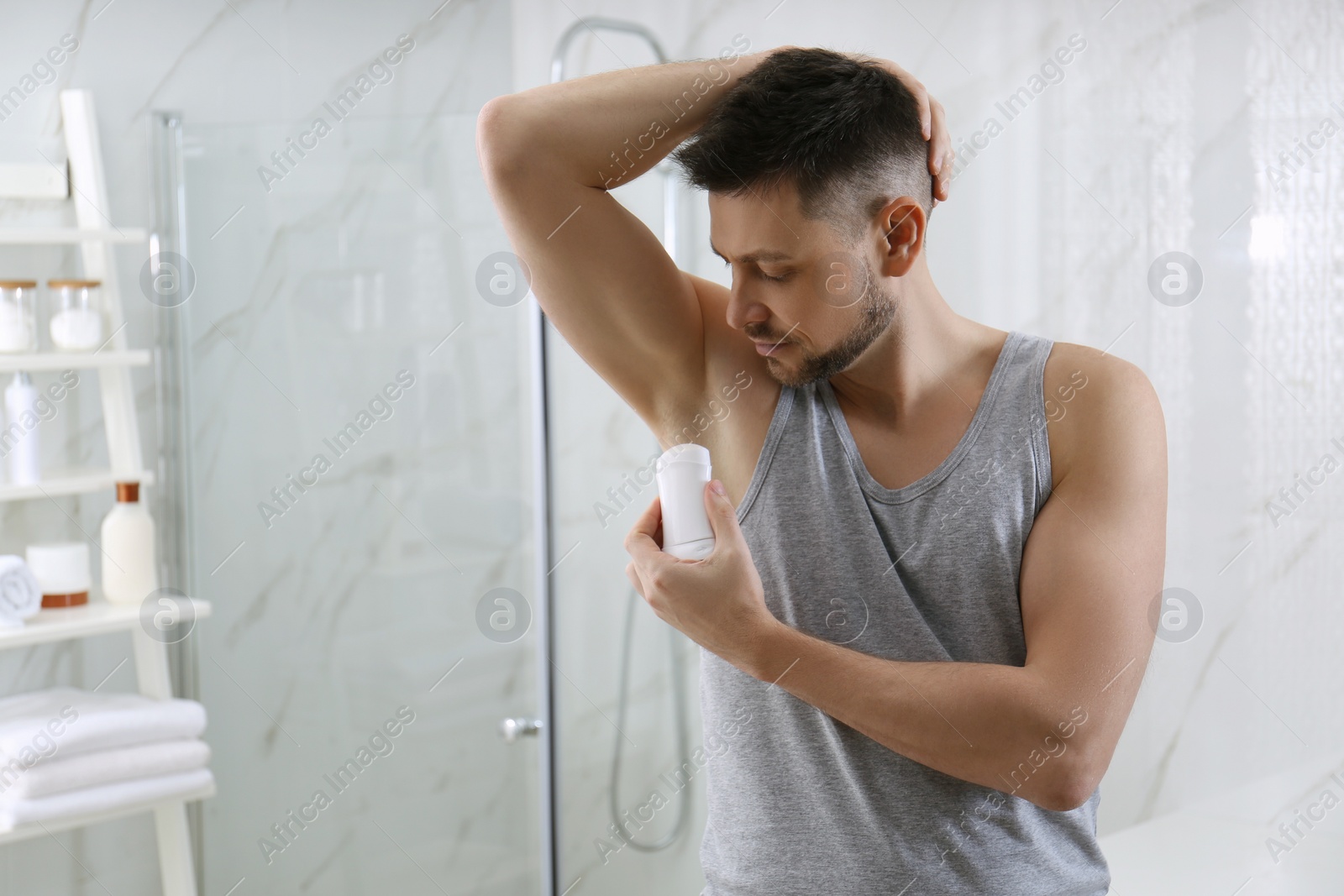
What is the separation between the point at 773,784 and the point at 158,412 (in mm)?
1270

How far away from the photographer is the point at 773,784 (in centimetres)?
82

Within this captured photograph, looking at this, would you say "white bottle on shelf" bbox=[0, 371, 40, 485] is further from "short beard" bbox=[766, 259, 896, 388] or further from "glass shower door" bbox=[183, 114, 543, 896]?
"short beard" bbox=[766, 259, 896, 388]

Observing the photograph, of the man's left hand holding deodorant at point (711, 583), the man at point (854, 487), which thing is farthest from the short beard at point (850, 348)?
the man's left hand holding deodorant at point (711, 583)

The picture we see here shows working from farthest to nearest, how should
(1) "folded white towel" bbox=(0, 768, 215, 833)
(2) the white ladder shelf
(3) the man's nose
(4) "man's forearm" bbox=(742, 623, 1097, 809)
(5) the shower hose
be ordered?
1. (5) the shower hose
2. (2) the white ladder shelf
3. (1) "folded white towel" bbox=(0, 768, 215, 833)
4. (3) the man's nose
5. (4) "man's forearm" bbox=(742, 623, 1097, 809)

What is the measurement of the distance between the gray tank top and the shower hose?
800 mm

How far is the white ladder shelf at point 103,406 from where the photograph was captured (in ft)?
4.87

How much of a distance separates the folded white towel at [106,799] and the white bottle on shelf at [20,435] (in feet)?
1.37

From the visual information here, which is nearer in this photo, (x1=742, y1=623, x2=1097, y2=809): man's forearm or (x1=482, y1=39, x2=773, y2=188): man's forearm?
(x1=742, y1=623, x2=1097, y2=809): man's forearm

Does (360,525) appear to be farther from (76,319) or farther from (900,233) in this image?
(900,233)

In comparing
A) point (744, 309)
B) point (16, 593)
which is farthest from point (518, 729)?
point (744, 309)

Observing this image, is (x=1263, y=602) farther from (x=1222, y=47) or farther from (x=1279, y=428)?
(x=1222, y=47)

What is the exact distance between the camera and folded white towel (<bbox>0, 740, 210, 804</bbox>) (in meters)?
1.38

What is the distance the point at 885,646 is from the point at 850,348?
23cm

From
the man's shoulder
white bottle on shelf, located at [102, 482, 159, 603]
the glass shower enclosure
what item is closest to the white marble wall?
the glass shower enclosure
